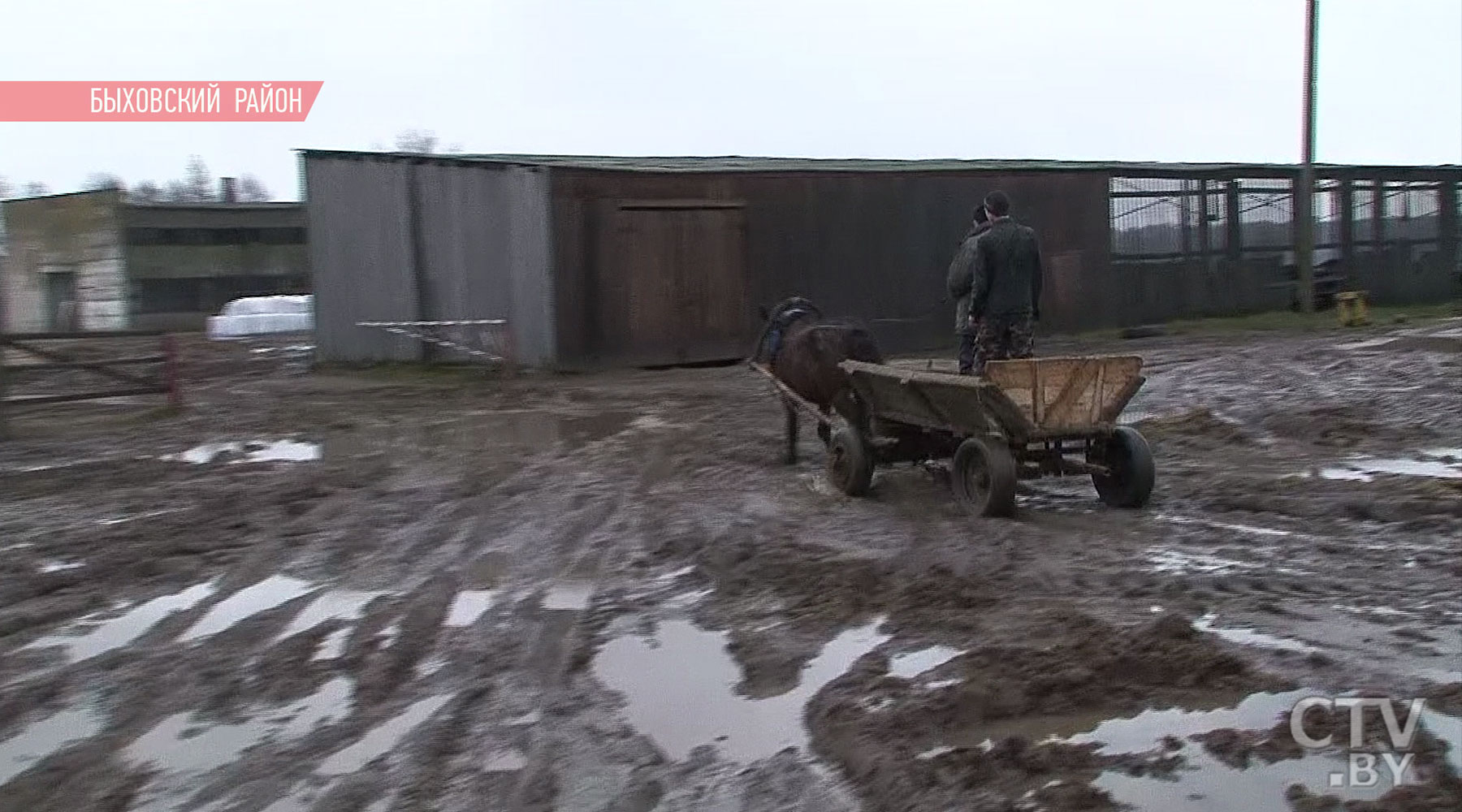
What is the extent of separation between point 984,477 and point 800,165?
58.9 ft

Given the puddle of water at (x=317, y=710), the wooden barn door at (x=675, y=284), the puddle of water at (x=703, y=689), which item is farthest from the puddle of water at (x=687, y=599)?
the wooden barn door at (x=675, y=284)

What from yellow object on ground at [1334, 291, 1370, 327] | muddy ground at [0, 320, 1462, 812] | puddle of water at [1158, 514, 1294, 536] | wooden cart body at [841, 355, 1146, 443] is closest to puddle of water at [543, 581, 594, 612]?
muddy ground at [0, 320, 1462, 812]

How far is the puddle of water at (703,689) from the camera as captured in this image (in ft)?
16.6

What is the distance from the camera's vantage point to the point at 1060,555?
7.38 metres

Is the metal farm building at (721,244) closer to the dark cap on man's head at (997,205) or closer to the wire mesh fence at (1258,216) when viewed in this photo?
the wire mesh fence at (1258,216)

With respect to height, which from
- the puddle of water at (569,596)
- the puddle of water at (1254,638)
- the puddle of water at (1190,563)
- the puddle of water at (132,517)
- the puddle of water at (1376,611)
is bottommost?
the puddle of water at (569,596)

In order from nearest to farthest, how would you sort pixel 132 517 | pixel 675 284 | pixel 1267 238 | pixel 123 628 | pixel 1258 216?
1. pixel 123 628
2. pixel 132 517
3. pixel 675 284
4. pixel 1258 216
5. pixel 1267 238

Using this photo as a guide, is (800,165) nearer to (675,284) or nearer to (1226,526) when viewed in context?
(675,284)

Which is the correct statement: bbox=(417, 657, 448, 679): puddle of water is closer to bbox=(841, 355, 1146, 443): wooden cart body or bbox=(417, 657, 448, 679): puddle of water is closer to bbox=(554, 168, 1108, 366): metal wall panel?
bbox=(841, 355, 1146, 443): wooden cart body

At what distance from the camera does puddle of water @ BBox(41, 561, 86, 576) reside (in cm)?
792

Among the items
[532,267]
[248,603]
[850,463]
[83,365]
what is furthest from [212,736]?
[532,267]

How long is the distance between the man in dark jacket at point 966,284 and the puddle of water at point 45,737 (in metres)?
6.24

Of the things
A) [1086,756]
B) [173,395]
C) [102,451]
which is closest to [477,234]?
[173,395]

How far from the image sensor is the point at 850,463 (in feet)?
30.9
